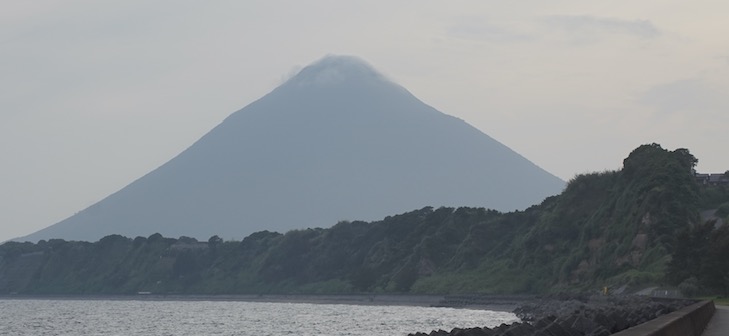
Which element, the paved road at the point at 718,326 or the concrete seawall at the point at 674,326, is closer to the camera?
the concrete seawall at the point at 674,326

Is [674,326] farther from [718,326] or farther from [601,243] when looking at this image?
[601,243]

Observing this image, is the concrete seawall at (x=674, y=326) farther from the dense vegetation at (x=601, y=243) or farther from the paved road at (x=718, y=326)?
the dense vegetation at (x=601, y=243)

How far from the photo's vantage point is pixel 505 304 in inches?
5281

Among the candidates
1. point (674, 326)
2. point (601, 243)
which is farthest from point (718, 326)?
point (601, 243)

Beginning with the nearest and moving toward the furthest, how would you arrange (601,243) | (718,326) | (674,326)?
1. (674,326)
2. (718,326)
3. (601,243)

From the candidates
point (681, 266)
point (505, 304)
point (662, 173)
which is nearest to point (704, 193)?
point (662, 173)

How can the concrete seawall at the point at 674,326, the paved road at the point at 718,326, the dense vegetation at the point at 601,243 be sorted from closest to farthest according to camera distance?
the concrete seawall at the point at 674,326
the paved road at the point at 718,326
the dense vegetation at the point at 601,243

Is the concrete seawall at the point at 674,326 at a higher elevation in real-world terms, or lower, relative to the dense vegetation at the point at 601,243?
lower

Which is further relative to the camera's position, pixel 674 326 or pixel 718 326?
pixel 718 326

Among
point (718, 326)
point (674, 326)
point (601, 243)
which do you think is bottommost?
point (674, 326)

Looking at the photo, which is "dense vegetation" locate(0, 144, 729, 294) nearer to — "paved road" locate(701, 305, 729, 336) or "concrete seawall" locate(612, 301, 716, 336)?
"paved road" locate(701, 305, 729, 336)

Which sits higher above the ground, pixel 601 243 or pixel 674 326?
pixel 601 243

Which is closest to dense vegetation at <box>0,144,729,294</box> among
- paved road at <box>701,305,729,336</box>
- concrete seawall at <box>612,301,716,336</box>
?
paved road at <box>701,305,729,336</box>

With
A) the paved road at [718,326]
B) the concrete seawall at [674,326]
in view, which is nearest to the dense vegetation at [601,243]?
the paved road at [718,326]
